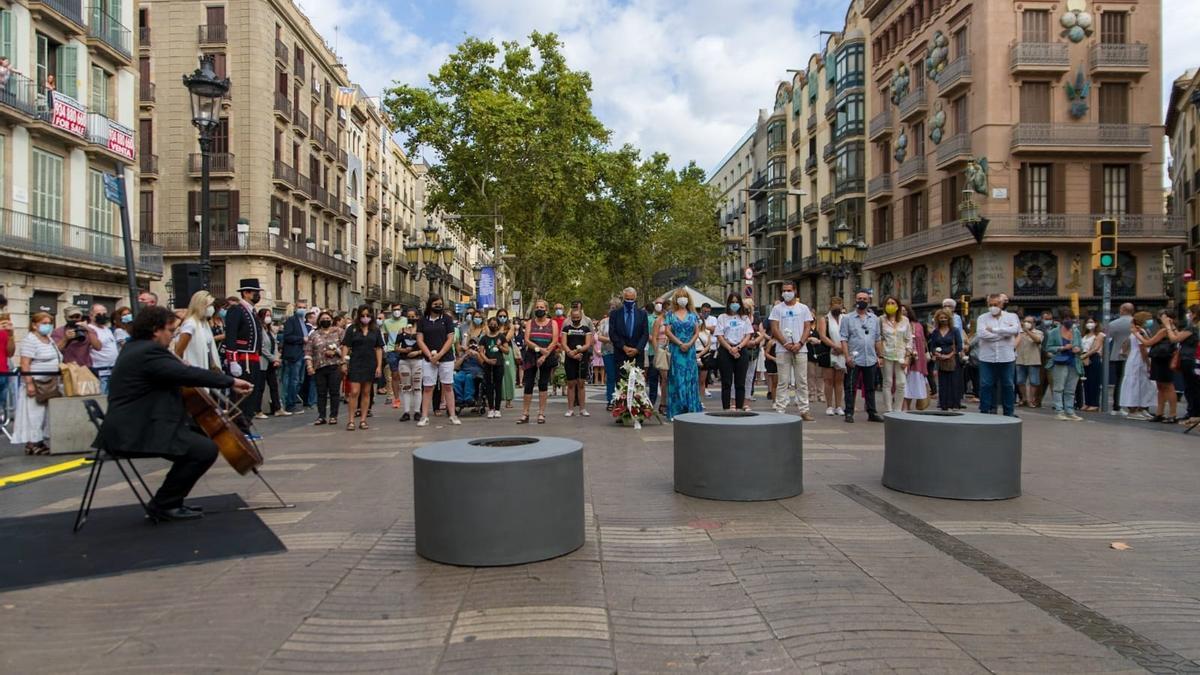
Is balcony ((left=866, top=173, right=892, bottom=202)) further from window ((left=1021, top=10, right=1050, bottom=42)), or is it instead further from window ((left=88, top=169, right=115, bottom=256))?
window ((left=88, top=169, right=115, bottom=256))

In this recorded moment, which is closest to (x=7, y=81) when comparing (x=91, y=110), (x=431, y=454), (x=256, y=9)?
(x=91, y=110)

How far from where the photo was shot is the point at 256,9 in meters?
39.3

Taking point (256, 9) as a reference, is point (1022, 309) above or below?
below

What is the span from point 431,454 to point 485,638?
152 cm

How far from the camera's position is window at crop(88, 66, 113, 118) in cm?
2738

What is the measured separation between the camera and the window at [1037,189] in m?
34.6

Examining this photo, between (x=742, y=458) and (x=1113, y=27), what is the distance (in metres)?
37.2

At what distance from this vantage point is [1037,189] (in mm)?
34844

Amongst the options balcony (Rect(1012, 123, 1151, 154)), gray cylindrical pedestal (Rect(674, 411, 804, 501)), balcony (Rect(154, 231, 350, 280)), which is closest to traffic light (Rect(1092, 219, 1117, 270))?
gray cylindrical pedestal (Rect(674, 411, 804, 501))

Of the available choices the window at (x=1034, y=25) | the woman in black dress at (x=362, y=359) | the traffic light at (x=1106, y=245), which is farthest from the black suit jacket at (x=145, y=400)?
the window at (x=1034, y=25)

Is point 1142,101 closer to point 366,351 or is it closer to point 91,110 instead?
point 366,351

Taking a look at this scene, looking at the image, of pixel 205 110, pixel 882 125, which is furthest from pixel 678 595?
pixel 882 125

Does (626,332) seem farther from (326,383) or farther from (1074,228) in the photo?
(1074,228)

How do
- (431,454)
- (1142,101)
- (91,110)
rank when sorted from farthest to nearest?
(1142,101)
(91,110)
(431,454)
